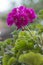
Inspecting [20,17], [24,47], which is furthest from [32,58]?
[20,17]

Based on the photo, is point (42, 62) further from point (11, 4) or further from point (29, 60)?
point (11, 4)

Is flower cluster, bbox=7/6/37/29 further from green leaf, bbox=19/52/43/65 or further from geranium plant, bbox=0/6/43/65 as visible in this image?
green leaf, bbox=19/52/43/65

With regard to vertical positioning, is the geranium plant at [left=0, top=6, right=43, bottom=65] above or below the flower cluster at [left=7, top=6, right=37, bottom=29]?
below

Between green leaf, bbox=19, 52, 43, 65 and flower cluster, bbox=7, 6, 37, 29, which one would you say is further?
flower cluster, bbox=7, 6, 37, 29

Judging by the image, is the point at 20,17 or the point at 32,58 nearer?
the point at 32,58

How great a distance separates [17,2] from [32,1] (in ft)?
0.69

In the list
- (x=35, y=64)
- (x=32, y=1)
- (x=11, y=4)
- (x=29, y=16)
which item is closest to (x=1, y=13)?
(x=11, y=4)

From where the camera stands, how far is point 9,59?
2.50 ft

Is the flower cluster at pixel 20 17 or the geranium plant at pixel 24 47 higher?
the flower cluster at pixel 20 17

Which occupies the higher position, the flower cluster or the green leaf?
the flower cluster

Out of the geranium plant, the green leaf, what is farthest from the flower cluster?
the green leaf

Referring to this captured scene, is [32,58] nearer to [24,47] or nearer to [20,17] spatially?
[24,47]

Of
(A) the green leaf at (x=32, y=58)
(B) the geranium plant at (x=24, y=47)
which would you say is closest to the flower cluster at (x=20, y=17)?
(B) the geranium plant at (x=24, y=47)

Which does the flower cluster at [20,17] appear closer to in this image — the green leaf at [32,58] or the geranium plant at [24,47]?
the geranium plant at [24,47]
